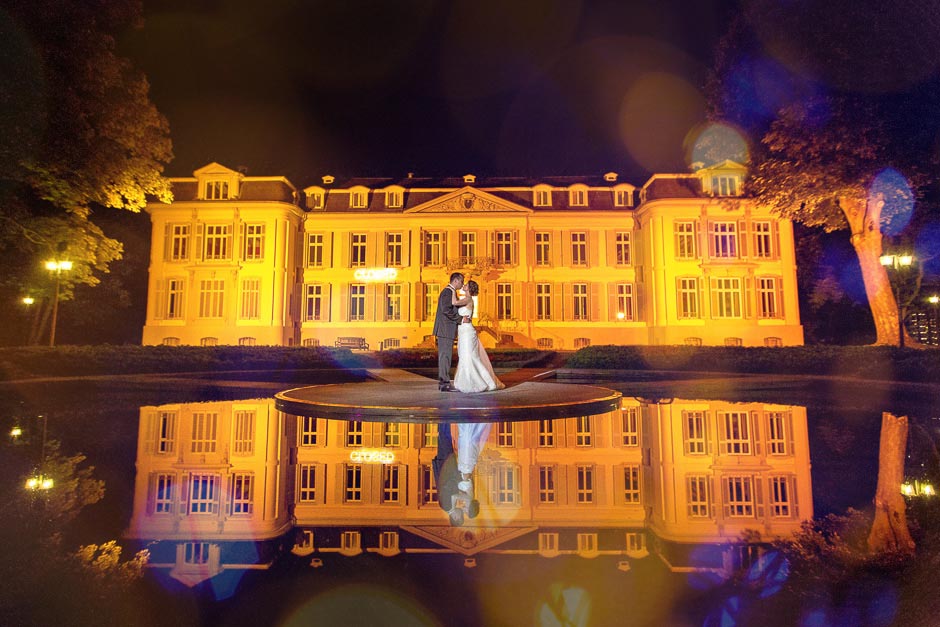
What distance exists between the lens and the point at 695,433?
6.01 metres

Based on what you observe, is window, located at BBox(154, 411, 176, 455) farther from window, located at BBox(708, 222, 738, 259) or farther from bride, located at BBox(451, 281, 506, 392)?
window, located at BBox(708, 222, 738, 259)

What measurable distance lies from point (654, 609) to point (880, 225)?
72.9ft

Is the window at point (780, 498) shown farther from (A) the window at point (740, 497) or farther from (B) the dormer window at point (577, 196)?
(B) the dormer window at point (577, 196)

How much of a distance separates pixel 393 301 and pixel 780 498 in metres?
29.4

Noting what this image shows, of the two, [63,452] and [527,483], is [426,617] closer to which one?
[527,483]

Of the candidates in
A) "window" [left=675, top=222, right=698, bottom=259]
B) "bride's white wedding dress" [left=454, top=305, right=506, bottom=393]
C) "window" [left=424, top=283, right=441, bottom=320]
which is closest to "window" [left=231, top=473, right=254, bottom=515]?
"bride's white wedding dress" [left=454, top=305, right=506, bottom=393]

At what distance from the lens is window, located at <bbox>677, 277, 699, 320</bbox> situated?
2962cm

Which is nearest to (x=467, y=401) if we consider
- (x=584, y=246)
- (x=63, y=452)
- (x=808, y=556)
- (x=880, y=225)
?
(x=63, y=452)

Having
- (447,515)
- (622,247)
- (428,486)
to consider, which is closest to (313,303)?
(622,247)

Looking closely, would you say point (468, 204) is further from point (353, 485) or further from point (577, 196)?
point (353, 485)

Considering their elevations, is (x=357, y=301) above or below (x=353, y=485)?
above

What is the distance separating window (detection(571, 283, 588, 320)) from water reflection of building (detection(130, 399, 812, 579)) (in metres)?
25.2

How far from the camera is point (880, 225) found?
61.8 ft

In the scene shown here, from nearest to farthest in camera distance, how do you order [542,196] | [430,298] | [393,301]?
[430,298] → [393,301] → [542,196]
